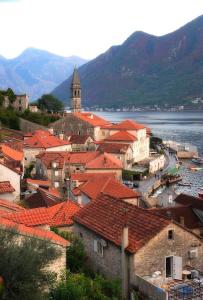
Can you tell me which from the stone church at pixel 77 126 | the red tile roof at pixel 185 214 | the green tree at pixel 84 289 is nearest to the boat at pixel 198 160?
the stone church at pixel 77 126

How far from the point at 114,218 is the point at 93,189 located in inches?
564

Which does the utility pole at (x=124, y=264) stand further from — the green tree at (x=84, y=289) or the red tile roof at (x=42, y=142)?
the red tile roof at (x=42, y=142)

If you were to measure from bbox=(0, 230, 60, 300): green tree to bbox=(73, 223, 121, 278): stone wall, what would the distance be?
13.2ft

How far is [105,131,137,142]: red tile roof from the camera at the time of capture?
7369 cm

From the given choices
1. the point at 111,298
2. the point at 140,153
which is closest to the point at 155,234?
the point at 111,298

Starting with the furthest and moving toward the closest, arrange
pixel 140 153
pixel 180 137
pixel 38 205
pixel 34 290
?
pixel 180 137, pixel 140 153, pixel 38 205, pixel 34 290

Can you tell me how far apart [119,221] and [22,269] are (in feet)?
19.9

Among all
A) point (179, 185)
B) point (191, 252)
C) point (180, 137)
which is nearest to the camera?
point (191, 252)

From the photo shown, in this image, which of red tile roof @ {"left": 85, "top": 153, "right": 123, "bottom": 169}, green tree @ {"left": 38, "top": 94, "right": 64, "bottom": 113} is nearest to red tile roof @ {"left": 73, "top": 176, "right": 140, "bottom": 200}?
red tile roof @ {"left": 85, "top": 153, "right": 123, "bottom": 169}

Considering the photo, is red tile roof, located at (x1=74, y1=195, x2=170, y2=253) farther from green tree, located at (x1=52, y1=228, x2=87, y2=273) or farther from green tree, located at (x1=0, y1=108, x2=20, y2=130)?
green tree, located at (x1=0, y1=108, x2=20, y2=130)

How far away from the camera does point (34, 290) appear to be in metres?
12.0

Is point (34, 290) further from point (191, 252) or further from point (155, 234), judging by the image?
point (191, 252)

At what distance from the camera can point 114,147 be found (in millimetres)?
68625

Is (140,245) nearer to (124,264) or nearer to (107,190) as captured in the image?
(124,264)
